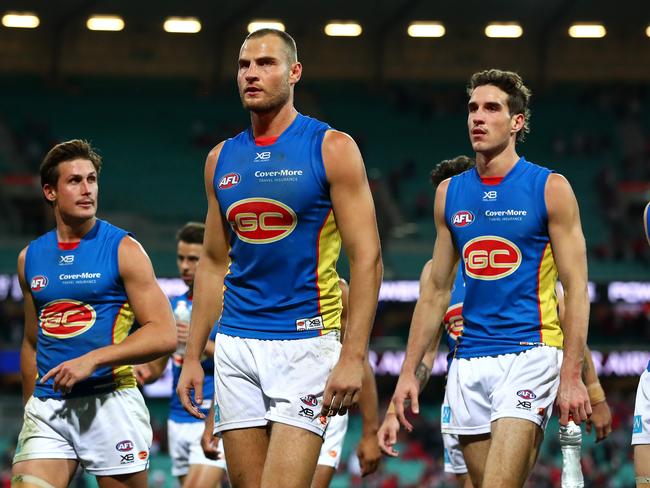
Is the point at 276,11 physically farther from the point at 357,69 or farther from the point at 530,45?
the point at 530,45

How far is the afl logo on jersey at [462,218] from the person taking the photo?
633 cm

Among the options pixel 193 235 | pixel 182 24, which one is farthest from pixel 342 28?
pixel 193 235

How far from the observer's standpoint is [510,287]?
6.14 m

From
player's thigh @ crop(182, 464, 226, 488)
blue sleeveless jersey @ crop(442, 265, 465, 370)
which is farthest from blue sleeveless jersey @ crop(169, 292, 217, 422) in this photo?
blue sleeveless jersey @ crop(442, 265, 465, 370)

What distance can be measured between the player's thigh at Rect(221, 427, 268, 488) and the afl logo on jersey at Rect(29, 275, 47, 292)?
171cm

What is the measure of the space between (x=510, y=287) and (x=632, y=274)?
23133 mm

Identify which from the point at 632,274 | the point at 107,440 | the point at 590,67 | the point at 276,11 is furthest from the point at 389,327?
the point at 107,440

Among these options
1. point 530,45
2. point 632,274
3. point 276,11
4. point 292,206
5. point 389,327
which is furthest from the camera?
point 530,45

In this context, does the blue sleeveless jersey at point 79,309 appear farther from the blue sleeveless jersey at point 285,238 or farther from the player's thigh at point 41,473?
the blue sleeveless jersey at point 285,238

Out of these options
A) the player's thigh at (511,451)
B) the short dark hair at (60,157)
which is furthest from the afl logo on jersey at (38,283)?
the player's thigh at (511,451)

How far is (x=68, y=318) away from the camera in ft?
20.9

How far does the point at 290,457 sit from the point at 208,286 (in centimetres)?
99

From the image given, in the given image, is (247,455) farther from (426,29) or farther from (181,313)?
(426,29)

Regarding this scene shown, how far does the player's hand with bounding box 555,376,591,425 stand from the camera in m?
5.54
